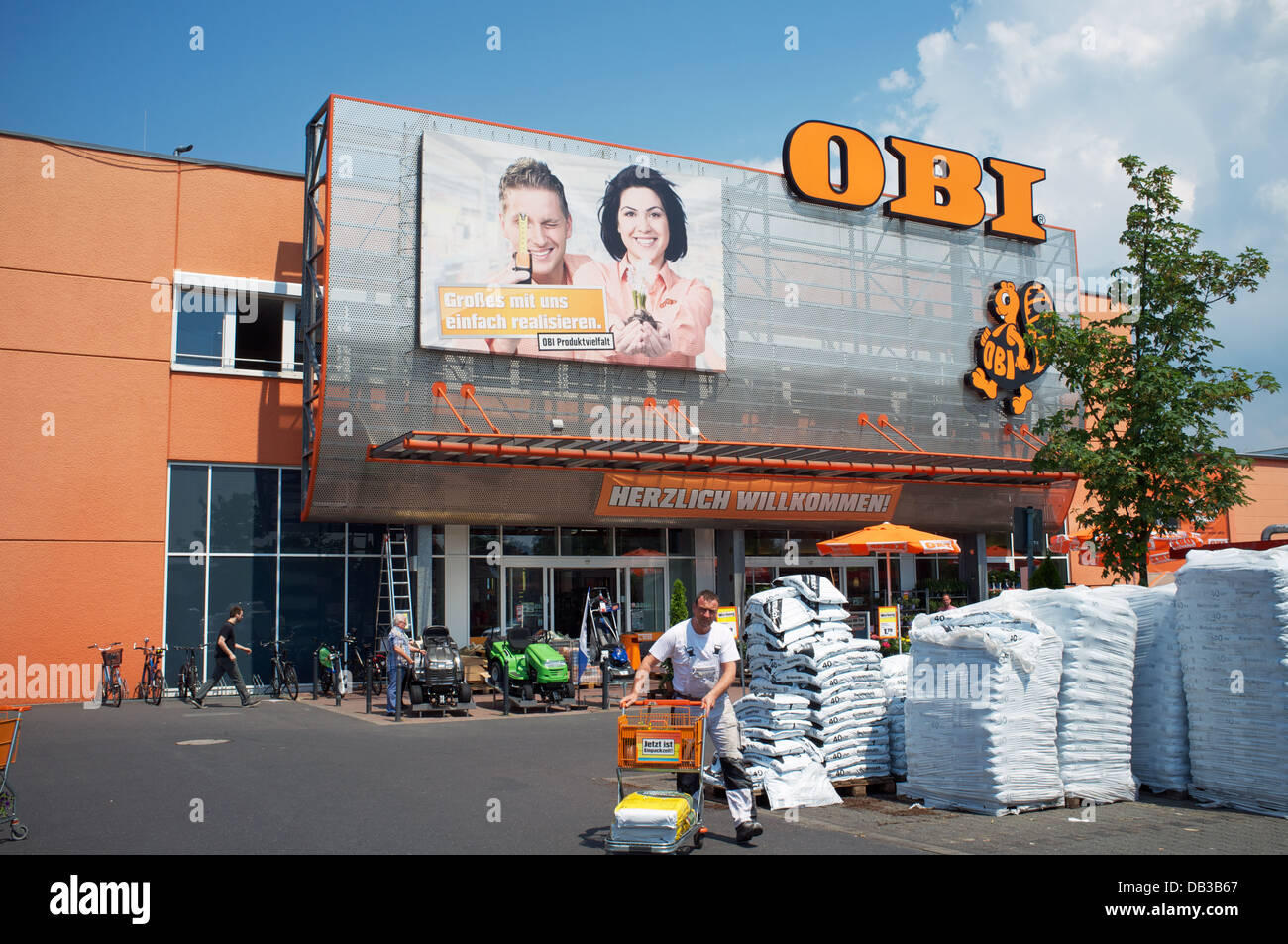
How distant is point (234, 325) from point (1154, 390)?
17493mm

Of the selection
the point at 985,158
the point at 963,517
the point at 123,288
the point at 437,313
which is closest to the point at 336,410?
the point at 437,313

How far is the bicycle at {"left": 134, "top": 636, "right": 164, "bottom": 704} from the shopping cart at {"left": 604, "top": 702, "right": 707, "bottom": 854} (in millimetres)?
14393

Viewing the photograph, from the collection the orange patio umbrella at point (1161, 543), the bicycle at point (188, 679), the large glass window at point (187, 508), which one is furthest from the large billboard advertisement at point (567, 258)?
the orange patio umbrella at point (1161, 543)

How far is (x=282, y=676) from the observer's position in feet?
66.7

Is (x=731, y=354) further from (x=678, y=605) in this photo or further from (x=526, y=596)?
(x=526, y=596)

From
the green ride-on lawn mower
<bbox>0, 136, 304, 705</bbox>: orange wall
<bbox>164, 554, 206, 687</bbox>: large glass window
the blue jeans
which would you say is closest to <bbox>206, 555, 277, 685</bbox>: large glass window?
<bbox>164, 554, 206, 687</bbox>: large glass window

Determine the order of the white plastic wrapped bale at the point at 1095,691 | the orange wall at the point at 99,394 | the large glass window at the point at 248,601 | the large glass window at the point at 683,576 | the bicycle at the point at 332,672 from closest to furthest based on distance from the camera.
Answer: the white plastic wrapped bale at the point at 1095,691, the orange wall at the point at 99,394, the bicycle at the point at 332,672, the large glass window at the point at 248,601, the large glass window at the point at 683,576

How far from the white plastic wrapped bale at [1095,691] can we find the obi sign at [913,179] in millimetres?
17144

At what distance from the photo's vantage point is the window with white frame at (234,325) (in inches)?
835

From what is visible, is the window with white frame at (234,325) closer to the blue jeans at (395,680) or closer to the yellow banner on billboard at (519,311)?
the yellow banner on billboard at (519,311)

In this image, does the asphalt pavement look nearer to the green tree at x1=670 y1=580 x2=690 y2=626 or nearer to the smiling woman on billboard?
the green tree at x1=670 y1=580 x2=690 y2=626

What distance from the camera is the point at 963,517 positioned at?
27469 millimetres

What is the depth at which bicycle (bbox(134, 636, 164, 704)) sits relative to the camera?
18.9m
